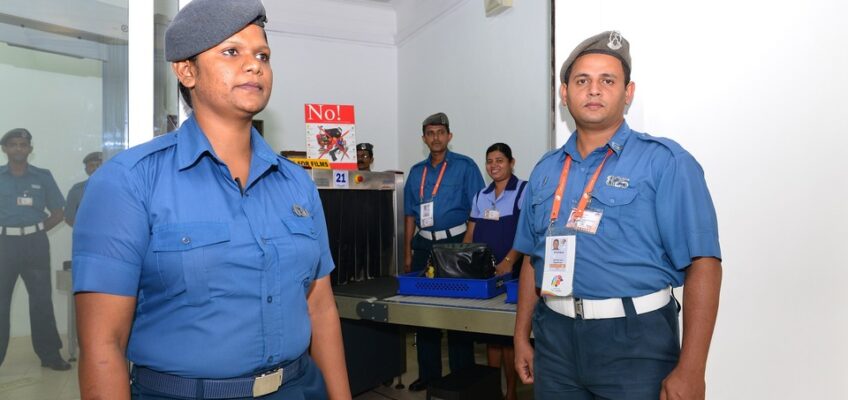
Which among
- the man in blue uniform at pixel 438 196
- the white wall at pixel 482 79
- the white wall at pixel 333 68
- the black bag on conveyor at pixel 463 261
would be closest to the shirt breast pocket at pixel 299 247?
the black bag on conveyor at pixel 463 261

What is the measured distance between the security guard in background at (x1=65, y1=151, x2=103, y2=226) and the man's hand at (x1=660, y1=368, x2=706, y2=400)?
1.49 m

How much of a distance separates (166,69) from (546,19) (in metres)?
3.30

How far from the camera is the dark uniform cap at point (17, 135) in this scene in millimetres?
1329

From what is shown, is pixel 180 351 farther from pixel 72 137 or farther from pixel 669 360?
pixel 669 360

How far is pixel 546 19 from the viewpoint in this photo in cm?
425

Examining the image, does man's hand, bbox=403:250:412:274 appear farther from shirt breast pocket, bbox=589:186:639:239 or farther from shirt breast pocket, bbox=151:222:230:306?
shirt breast pocket, bbox=151:222:230:306

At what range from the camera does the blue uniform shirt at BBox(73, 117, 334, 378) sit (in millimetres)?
933

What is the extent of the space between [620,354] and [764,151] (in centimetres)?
97

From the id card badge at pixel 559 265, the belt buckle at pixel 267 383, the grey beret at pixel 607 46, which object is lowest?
the belt buckle at pixel 267 383

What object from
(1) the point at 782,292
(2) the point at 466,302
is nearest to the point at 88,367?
(2) the point at 466,302

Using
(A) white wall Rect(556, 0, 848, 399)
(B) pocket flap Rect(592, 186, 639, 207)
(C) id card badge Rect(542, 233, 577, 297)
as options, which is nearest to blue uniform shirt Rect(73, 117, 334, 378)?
(C) id card badge Rect(542, 233, 577, 297)

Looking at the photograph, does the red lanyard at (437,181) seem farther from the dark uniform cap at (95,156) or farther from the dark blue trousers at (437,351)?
the dark uniform cap at (95,156)

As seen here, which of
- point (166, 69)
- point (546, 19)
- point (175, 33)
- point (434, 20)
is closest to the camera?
point (175, 33)

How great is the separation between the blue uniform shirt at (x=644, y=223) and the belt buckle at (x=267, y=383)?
803 millimetres
